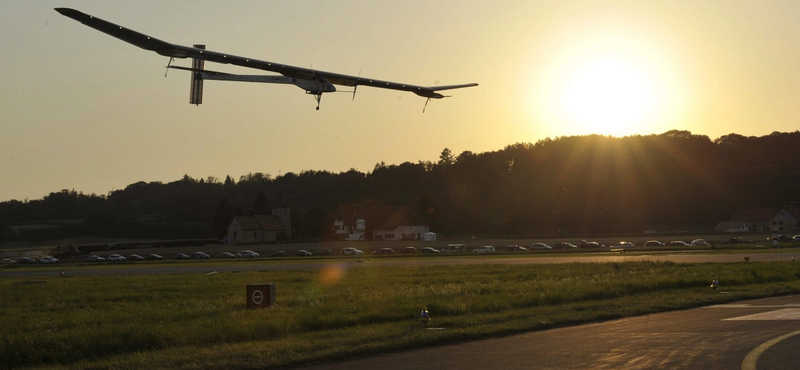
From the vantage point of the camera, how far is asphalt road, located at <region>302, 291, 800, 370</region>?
13945 mm

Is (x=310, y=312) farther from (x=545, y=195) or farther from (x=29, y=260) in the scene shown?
(x=545, y=195)

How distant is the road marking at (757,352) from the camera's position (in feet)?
43.7

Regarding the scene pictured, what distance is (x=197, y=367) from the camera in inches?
582

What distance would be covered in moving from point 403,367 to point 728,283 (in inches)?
893

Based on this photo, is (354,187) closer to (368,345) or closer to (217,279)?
(217,279)

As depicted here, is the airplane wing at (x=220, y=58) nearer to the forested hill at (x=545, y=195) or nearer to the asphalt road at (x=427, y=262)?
the asphalt road at (x=427, y=262)

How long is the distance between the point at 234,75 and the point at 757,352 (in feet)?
64.9

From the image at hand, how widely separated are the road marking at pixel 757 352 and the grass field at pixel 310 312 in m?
5.61

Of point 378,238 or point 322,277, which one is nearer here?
point 322,277

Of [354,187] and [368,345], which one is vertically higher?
[354,187]

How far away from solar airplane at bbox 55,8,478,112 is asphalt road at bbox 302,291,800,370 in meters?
12.0

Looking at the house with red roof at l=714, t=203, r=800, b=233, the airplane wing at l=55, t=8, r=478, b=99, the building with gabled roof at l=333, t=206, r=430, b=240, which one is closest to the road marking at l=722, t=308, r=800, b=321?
the airplane wing at l=55, t=8, r=478, b=99

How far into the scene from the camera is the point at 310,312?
75.4 feet

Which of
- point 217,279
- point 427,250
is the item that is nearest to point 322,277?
point 217,279
